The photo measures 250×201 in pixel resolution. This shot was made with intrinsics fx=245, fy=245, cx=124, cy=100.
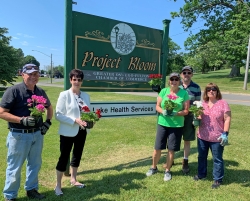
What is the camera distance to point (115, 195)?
351 centimetres

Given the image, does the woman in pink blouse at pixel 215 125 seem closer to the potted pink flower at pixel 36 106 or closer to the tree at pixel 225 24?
the potted pink flower at pixel 36 106

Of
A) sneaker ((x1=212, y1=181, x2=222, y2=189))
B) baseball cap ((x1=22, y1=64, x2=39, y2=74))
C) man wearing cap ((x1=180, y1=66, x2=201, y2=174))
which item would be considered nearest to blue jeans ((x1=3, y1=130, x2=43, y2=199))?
baseball cap ((x1=22, y1=64, x2=39, y2=74))

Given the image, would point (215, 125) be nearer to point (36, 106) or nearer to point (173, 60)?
point (36, 106)

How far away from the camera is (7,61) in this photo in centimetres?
2405

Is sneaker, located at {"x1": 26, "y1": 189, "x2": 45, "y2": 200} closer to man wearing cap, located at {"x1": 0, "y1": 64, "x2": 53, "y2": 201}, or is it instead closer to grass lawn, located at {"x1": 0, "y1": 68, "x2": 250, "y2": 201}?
grass lawn, located at {"x1": 0, "y1": 68, "x2": 250, "y2": 201}

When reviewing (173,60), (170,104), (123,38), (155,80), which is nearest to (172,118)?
(170,104)

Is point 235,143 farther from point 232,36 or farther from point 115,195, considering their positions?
point 232,36

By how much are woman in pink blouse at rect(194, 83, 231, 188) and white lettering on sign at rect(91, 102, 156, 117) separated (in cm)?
149

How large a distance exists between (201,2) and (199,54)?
6.27m

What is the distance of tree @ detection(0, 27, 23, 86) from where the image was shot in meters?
23.1

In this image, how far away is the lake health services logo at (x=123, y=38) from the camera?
4.73m

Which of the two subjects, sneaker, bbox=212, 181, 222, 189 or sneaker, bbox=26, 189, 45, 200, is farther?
sneaker, bbox=212, 181, 222, 189

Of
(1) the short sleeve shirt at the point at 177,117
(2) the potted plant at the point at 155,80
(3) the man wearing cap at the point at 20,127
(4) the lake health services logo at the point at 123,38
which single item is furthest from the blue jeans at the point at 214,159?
(3) the man wearing cap at the point at 20,127

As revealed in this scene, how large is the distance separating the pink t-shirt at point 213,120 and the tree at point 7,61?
22994 mm
